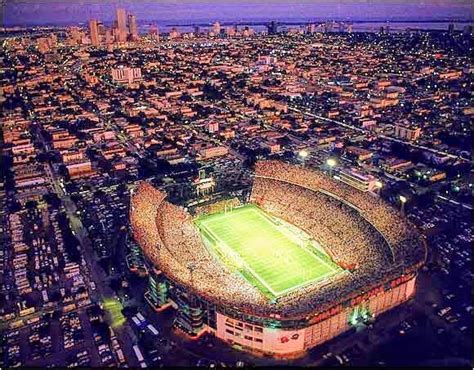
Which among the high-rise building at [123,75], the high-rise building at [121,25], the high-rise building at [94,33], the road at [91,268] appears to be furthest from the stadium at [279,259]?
the high-rise building at [121,25]

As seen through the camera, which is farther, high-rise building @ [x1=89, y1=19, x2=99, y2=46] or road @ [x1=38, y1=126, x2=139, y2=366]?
high-rise building @ [x1=89, y1=19, x2=99, y2=46]

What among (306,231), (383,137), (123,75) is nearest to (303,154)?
(306,231)

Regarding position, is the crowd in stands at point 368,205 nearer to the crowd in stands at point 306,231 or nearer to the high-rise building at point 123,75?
the crowd in stands at point 306,231

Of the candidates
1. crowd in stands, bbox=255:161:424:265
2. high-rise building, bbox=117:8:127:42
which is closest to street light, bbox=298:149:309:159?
crowd in stands, bbox=255:161:424:265

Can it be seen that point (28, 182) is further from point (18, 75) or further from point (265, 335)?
point (18, 75)

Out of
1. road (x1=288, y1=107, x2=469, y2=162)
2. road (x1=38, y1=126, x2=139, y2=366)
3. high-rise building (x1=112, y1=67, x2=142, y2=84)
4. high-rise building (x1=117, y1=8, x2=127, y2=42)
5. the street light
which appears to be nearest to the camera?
road (x1=38, y1=126, x2=139, y2=366)

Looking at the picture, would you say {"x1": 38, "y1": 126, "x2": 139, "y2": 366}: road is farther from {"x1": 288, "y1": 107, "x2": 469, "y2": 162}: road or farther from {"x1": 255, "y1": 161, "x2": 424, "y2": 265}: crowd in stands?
{"x1": 288, "y1": 107, "x2": 469, "y2": 162}: road
